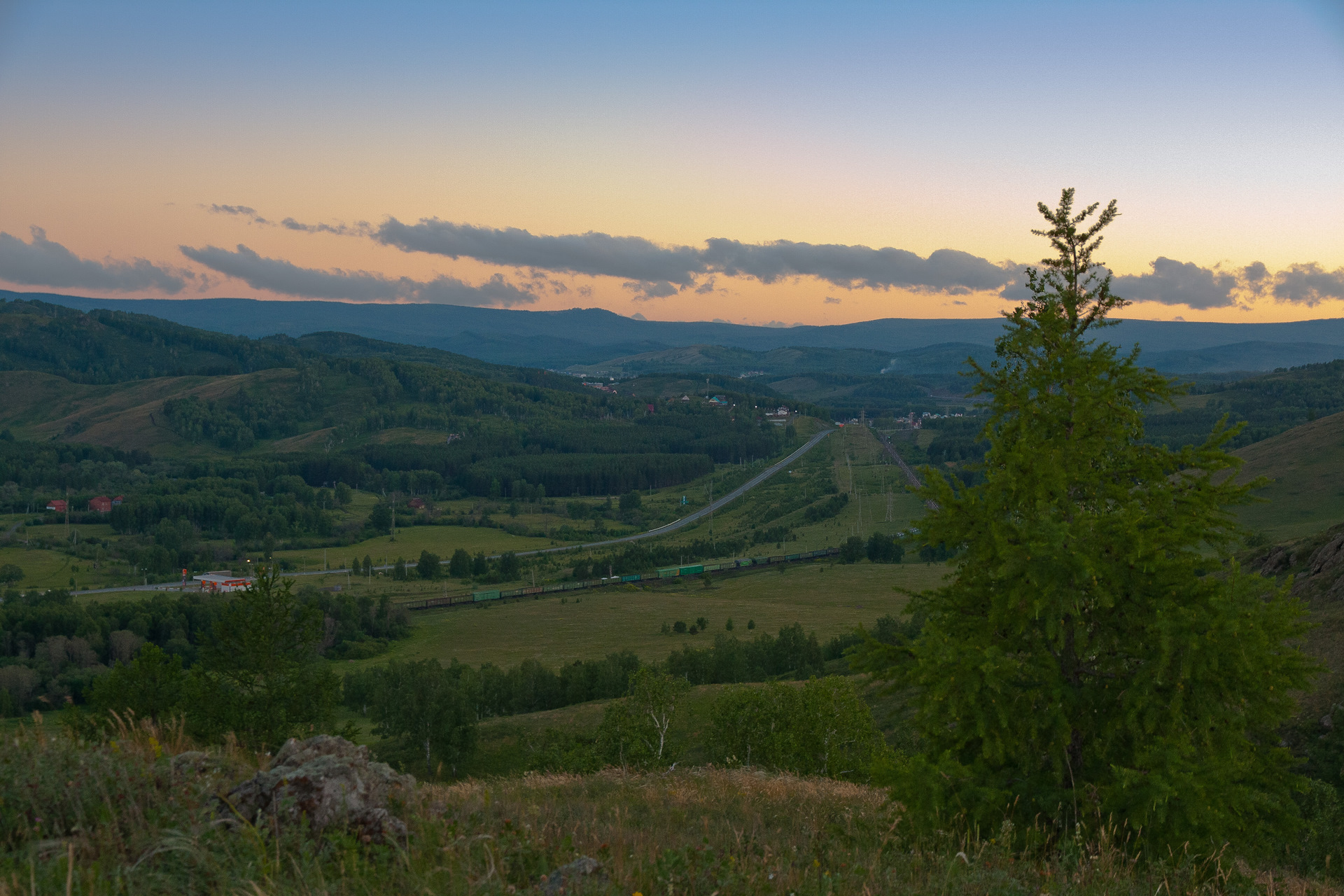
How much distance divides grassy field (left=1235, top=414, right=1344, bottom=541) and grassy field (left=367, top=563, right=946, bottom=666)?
4773 centimetres

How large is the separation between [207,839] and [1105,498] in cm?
1338

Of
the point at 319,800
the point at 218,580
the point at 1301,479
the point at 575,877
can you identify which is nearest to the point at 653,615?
the point at 218,580

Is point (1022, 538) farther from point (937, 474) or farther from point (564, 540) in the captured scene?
point (564, 540)

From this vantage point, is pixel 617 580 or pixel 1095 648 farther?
pixel 617 580

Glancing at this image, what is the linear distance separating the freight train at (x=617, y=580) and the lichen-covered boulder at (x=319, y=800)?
131618 millimetres

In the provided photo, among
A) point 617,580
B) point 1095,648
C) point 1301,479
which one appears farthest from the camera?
point 617,580

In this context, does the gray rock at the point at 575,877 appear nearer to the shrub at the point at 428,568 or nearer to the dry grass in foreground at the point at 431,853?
the dry grass in foreground at the point at 431,853

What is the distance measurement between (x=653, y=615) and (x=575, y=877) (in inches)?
4688

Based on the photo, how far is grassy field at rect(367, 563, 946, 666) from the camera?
108 metres

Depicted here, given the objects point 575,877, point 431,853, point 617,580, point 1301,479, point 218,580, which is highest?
point 575,877

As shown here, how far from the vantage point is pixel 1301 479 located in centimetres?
11888

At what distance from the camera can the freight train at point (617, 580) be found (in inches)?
5453

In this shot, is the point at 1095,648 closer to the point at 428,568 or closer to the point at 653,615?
the point at 653,615

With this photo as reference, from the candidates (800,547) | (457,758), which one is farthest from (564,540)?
(457,758)
